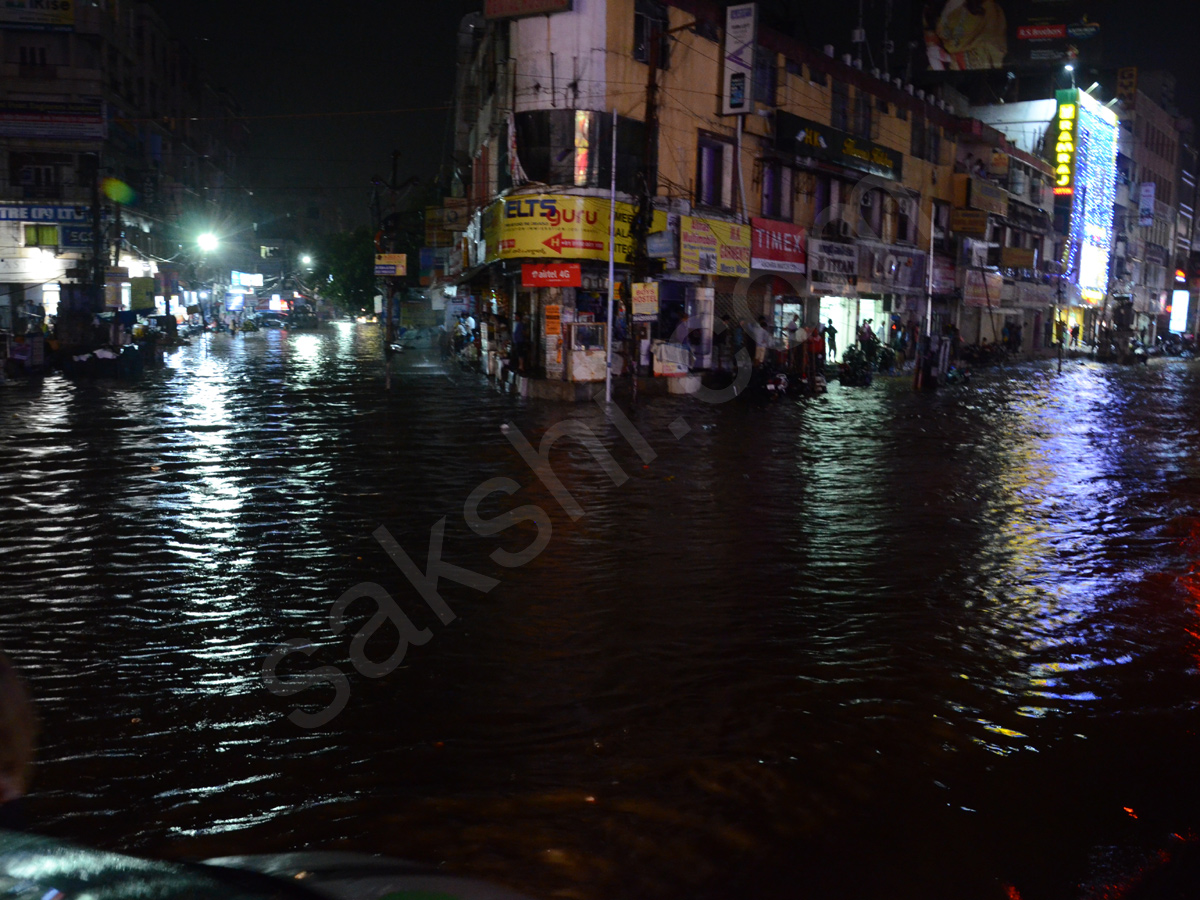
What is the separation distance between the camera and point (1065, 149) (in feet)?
189

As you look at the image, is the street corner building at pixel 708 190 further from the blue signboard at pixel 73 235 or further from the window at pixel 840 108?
the blue signboard at pixel 73 235

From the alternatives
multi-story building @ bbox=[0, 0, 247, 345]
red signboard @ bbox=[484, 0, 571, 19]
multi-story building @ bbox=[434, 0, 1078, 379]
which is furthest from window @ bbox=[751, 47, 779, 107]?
multi-story building @ bbox=[0, 0, 247, 345]

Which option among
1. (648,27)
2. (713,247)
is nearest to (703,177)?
(713,247)

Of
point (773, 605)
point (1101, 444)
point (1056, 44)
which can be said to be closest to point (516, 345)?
point (1101, 444)

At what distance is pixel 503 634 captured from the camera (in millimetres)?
6961

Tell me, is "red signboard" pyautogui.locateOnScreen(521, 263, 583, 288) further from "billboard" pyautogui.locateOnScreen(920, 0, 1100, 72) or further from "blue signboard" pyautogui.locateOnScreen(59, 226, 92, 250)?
"billboard" pyautogui.locateOnScreen(920, 0, 1100, 72)

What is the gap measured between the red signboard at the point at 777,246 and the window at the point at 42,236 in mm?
36358

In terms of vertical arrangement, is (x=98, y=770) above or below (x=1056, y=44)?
below

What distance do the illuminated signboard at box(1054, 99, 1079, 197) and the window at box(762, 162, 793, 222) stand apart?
98.4ft

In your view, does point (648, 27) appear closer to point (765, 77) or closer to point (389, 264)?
point (765, 77)

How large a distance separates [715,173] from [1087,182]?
4518cm

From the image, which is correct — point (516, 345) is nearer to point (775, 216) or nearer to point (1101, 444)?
point (775, 216)

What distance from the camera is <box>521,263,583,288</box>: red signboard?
2655cm

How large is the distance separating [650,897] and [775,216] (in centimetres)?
3373
